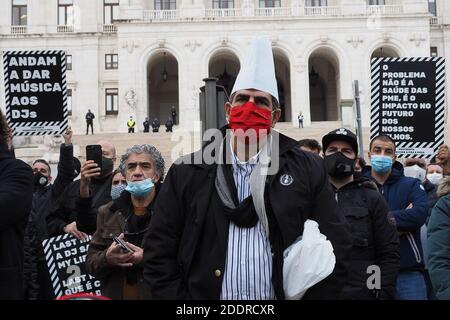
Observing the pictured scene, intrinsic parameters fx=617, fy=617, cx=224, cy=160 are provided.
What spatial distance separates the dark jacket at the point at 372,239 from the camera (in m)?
4.76

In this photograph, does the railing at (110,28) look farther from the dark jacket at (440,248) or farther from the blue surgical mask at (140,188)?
the dark jacket at (440,248)

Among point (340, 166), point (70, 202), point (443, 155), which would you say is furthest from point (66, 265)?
point (443, 155)

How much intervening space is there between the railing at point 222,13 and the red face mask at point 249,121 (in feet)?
130

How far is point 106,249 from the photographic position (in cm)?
466

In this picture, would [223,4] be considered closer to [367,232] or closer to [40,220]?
[40,220]

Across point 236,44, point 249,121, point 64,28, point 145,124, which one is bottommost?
point 249,121

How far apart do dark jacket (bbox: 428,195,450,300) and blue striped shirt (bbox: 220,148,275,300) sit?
132cm

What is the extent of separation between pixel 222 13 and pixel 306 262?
1613 inches

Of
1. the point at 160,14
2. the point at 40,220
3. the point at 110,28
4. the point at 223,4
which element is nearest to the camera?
the point at 40,220

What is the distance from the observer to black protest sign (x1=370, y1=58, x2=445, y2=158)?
877 centimetres

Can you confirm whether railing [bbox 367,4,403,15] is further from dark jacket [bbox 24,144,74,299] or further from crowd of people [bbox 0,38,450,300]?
crowd of people [bbox 0,38,450,300]

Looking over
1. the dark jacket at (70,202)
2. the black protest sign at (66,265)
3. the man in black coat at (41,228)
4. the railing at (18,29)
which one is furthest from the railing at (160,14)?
the black protest sign at (66,265)

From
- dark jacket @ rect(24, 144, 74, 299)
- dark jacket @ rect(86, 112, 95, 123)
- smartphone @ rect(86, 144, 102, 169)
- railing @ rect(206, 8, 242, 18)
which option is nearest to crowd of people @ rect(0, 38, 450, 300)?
smartphone @ rect(86, 144, 102, 169)
